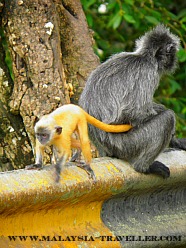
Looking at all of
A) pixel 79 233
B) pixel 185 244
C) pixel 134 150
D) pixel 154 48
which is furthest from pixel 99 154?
pixel 79 233

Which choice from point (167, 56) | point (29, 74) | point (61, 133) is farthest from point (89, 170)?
point (167, 56)

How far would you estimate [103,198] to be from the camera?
3.79 meters

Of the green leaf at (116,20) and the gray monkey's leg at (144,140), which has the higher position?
the green leaf at (116,20)

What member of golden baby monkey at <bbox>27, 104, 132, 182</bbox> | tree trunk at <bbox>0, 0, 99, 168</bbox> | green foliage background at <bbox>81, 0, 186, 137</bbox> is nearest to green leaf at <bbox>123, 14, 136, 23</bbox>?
green foliage background at <bbox>81, 0, 186, 137</bbox>

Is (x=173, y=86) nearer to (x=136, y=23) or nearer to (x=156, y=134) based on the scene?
(x=136, y=23)

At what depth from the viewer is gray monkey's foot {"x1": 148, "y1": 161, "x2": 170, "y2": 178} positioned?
4.32m

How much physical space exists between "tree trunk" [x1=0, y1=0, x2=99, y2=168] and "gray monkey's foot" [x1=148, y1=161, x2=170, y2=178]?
3.35 ft

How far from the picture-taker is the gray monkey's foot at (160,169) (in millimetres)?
4316

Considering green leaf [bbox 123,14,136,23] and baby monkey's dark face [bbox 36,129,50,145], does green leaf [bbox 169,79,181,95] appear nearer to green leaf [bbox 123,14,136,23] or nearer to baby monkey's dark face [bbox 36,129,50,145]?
green leaf [bbox 123,14,136,23]

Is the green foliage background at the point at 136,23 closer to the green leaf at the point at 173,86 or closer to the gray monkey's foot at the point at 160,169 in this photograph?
the green leaf at the point at 173,86

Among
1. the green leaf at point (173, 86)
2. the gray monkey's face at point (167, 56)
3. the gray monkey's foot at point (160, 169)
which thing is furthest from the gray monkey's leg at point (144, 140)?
the green leaf at point (173, 86)

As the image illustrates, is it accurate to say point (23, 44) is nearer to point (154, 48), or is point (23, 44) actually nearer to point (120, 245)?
point (154, 48)

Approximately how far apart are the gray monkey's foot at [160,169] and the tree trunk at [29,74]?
1021mm

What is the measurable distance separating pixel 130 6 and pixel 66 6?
4.77 feet
